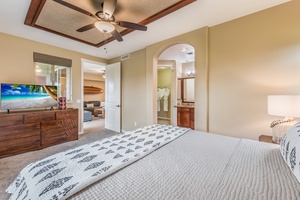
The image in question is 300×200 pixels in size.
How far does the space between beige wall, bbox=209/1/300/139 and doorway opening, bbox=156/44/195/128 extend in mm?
1814

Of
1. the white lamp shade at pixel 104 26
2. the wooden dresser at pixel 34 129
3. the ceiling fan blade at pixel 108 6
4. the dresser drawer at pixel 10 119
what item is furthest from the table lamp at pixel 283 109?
the dresser drawer at pixel 10 119

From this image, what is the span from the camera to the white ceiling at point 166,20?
2.02 meters

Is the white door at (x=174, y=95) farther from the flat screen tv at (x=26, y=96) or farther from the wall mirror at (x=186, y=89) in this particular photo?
the flat screen tv at (x=26, y=96)

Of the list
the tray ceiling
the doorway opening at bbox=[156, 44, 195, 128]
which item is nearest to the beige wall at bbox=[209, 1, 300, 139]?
the tray ceiling

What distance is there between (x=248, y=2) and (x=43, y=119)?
431cm

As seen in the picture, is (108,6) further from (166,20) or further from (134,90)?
(134,90)

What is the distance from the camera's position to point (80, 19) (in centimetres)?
243

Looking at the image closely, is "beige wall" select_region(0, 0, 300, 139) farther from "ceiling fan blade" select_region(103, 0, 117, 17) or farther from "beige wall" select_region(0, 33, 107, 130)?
"ceiling fan blade" select_region(103, 0, 117, 17)

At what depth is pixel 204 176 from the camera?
88cm

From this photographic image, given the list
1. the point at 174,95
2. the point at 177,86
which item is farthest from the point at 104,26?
the point at 177,86

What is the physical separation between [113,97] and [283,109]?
13.7ft

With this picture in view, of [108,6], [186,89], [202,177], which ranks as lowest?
[202,177]

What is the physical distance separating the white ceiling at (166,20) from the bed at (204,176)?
1993 mm

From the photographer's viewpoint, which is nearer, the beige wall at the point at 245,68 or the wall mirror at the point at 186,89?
the beige wall at the point at 245,68
